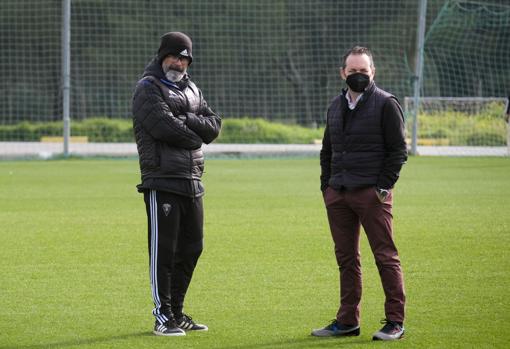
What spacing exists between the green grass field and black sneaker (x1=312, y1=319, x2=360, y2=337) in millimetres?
72

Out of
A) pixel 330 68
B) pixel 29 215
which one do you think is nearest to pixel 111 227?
pixel 29 215

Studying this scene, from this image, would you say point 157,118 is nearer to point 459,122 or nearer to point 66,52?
point 66,52

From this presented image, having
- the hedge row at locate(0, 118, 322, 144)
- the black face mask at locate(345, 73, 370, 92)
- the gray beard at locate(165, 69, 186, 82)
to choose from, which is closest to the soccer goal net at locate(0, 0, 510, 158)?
the hedge row at locate(0, 118, 322, 144)

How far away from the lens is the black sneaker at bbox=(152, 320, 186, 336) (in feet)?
21.6

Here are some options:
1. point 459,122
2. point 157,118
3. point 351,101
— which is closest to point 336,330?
point 351,101

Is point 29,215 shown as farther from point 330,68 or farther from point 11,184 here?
point 330,68

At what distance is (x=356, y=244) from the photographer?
6.66m

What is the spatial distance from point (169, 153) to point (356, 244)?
4.30 feet

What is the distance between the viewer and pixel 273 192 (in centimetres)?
1577

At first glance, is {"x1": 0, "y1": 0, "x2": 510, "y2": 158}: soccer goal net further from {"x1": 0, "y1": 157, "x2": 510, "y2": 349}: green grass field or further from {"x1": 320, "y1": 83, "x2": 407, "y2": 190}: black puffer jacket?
{"x1": 320, "y1": 83, "x2": 407, "y2": 190}: black puffer jacket

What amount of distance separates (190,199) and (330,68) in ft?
98.4

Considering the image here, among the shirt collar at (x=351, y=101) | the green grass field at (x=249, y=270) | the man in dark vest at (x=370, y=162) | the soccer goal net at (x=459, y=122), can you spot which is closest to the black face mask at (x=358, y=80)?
the man in dark vest at (x=370, y=162)

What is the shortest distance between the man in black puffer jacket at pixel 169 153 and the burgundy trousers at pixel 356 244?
890mm

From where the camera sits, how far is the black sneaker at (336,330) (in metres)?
6.58
